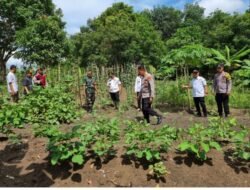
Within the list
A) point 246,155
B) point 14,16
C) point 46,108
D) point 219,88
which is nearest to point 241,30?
point 14,16

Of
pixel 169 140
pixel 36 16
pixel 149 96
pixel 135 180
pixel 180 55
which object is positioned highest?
pixel 36 16

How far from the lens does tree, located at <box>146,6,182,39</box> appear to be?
52.1 m

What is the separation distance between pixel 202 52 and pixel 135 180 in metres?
7.84

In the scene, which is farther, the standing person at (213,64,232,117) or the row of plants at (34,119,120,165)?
the standing person at (213,64,232,117)

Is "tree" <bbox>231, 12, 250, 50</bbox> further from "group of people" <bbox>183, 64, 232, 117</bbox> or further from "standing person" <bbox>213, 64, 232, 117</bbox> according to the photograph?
"standing person" <bbox>213, 64, 232, 117</bbox>

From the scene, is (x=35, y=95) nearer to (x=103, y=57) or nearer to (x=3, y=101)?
(x=3, y=101)

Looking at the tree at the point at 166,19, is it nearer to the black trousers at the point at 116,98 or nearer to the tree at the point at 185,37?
the tree at the point at 185,37

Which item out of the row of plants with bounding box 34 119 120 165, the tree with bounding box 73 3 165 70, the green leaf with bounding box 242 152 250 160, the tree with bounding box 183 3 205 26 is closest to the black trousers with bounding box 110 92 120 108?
the row of plants with bounding box 34 119 120 165

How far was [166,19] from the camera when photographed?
5297cm

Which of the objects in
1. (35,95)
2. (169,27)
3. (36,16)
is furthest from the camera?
(169,27)

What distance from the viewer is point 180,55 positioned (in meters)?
12.1

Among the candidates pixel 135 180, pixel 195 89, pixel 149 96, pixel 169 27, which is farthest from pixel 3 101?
pixel 169 27

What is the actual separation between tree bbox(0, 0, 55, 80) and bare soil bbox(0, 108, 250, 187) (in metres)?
22.8

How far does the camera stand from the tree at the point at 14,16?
27766mm
